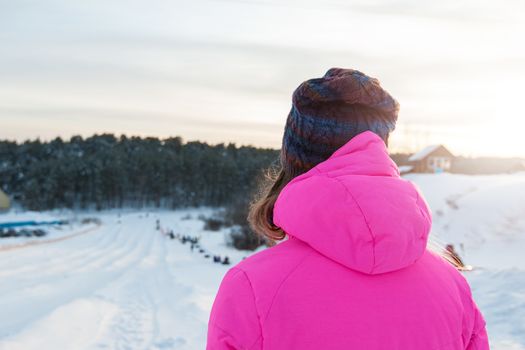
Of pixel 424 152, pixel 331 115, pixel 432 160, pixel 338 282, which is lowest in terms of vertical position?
pixel 432 160

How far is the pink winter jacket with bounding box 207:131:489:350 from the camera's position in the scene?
48.9 inches

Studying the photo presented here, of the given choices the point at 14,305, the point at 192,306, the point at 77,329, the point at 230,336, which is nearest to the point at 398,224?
the point at 230,336

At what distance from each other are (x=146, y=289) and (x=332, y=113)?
12.3m

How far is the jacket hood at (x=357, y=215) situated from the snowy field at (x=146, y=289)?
5421 millimetres

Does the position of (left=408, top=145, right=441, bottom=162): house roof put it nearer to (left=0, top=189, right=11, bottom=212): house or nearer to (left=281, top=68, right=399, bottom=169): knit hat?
(left=281, top=68, right=399, bottom=169): knit hat

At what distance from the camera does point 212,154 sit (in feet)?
317

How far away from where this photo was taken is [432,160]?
177 ft

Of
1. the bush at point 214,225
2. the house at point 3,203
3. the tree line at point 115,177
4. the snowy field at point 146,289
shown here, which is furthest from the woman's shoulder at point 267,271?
the house at point 3,203

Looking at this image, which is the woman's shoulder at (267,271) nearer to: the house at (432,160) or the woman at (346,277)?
the woman at (346,277)

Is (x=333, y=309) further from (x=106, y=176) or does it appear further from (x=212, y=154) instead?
(x=212, y=154)

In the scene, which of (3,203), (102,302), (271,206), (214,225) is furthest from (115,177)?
(271,206)

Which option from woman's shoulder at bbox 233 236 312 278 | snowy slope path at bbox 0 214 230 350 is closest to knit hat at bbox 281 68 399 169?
woman's shoulder at bbox 233 236 312 278

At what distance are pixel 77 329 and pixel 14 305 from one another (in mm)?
3257

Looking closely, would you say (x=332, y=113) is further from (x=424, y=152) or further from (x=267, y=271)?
(x=424, y=152)
